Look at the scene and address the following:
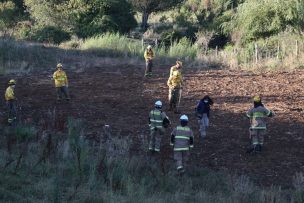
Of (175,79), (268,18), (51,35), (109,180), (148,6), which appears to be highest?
(148,6)

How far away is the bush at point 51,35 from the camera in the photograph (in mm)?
40281

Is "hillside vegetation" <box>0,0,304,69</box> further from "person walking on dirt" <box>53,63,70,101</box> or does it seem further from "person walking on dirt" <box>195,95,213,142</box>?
"person walking on dirt" <box>195,95,213,142</box>

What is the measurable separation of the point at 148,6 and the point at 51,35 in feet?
48.5

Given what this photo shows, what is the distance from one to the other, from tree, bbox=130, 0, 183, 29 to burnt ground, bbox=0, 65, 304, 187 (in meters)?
23.0

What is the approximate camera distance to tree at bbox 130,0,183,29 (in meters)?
52.1

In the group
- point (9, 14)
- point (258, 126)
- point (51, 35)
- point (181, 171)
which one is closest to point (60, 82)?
point (258, 126)

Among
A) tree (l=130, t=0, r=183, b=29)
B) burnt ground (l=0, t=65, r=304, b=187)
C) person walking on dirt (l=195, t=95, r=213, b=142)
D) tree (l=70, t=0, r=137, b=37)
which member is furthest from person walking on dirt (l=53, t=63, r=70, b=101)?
tree (l=130, t=0, r=183, b=29)

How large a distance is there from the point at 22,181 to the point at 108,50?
959 inches

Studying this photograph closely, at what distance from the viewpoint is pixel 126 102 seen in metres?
21.4

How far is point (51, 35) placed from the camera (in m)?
40.4

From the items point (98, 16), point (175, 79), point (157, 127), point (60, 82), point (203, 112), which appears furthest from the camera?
point (98, 16)

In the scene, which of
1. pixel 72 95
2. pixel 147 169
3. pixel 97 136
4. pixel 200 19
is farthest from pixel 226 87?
pixel 200 19

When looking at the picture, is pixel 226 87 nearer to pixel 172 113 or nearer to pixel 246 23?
pixel 172 113

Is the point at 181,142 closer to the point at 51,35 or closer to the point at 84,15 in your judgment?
the point at 51,35
